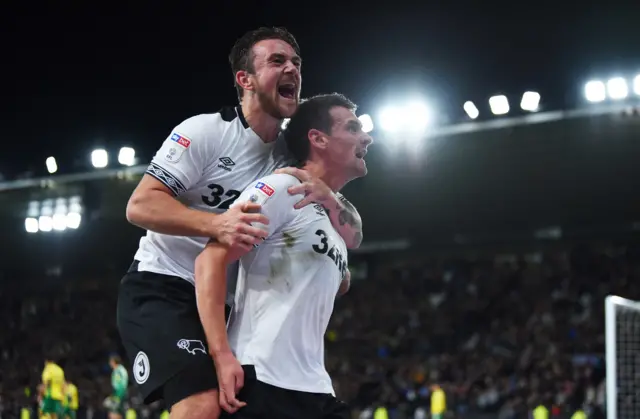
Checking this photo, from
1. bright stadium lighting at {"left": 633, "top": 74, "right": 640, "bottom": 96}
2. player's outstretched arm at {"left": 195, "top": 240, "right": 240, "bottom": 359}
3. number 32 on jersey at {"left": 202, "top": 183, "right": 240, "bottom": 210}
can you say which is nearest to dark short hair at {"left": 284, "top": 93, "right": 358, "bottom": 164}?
number 32 on jersey at {"left": 202, "top": 183, "right": 240, "bottom": 210}

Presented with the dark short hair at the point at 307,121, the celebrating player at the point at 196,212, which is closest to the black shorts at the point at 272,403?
the celebrating player at the point at 196,212

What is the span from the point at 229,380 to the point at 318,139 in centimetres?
97

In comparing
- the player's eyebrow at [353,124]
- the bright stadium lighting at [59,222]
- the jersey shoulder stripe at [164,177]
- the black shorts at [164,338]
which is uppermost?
the bright stadium lighting at [59,222]

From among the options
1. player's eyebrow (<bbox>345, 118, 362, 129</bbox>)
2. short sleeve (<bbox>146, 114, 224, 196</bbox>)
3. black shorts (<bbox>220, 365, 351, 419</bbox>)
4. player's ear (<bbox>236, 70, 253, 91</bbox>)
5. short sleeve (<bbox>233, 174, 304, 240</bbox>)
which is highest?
player's ear (<bbox>236, 70, 253, 91</bbox>)

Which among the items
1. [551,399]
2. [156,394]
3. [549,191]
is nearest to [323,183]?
[156,394]

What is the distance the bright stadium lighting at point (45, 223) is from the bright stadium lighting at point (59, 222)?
277 mm

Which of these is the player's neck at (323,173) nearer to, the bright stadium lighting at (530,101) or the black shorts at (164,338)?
the black shorts at (164,338)

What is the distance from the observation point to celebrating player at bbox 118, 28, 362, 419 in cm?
303

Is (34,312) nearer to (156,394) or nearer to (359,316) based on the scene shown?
(359,316)

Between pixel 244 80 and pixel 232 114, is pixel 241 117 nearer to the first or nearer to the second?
pixel 232 114

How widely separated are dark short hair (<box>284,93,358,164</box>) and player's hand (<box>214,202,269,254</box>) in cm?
54

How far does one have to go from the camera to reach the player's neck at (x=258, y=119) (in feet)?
11.5

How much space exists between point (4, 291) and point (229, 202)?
26.3 metres

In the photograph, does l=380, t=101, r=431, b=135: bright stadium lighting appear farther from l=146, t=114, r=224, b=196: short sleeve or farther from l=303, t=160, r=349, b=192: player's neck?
l=146, t=114, r=224, b=196: short sleeve
